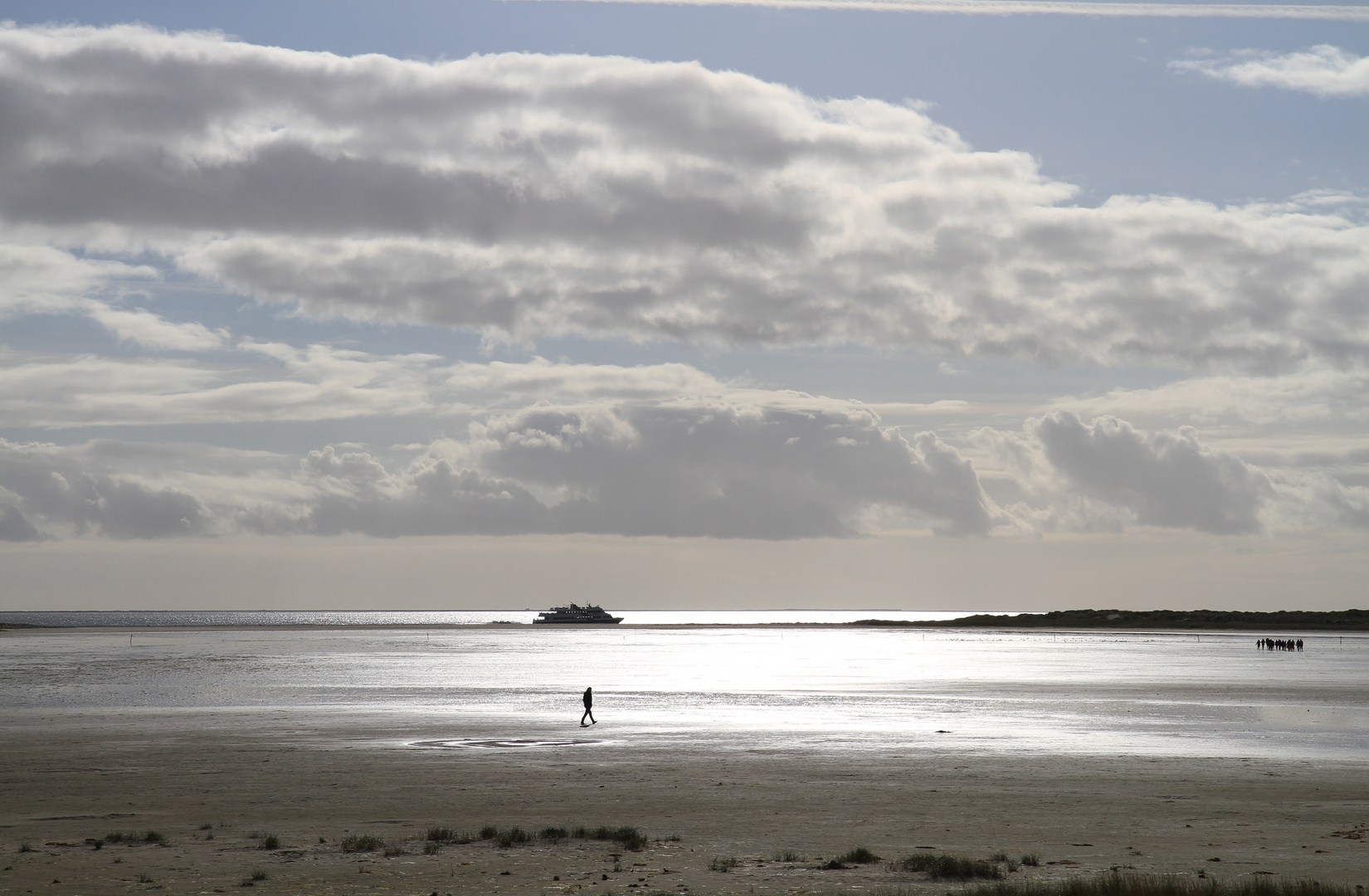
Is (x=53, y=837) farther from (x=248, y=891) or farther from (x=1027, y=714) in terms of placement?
(x=1027, y=714)

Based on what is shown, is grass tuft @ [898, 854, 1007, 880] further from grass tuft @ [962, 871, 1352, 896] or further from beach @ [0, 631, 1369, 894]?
grass tuft @ [962, 871, 1352, 896]

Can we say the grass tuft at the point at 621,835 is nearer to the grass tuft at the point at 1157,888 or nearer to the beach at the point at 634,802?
the beach at the point at 634,802

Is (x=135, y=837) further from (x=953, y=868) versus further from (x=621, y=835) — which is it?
(x=953, y=868)

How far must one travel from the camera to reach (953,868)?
727 inches

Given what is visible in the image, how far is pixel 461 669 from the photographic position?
84.3 m

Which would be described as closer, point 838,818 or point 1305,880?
point 1305,880

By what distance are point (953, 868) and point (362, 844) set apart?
10880 mm

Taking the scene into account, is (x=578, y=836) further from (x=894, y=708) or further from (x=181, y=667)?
(x=181, y=667)

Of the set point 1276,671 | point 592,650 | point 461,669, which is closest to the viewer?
point 1276,671

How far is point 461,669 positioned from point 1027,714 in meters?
49.1

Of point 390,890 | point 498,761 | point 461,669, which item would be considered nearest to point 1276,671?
point 461,669

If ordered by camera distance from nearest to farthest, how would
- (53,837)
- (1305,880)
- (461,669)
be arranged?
(1305,880) → (53,837) → (461,669)

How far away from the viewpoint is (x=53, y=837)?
2117 centimetres

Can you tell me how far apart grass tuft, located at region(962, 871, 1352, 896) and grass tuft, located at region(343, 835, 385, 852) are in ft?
35.6
